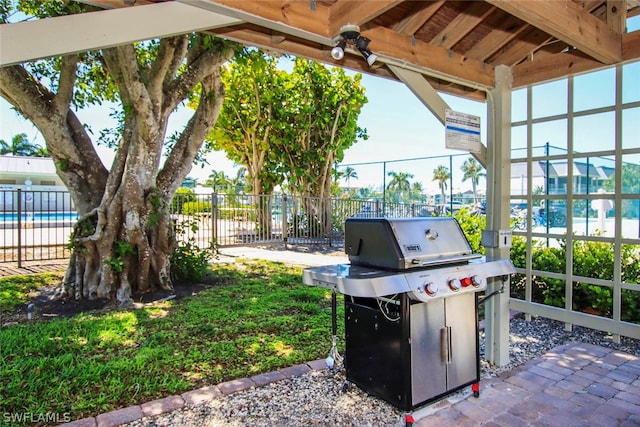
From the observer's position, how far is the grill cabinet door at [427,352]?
84.0 inches

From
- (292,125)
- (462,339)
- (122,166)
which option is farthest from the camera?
(292,125)

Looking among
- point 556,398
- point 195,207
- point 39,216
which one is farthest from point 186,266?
point 556,398

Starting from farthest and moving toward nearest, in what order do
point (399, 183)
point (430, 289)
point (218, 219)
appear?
point (399, 183)
point (218, 219)
point (430, 289)

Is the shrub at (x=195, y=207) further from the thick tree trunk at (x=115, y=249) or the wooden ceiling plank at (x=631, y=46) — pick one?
the wooden ceiling plank at (x=631, y=46)

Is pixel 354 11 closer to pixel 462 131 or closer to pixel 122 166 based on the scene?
pixel 462 131

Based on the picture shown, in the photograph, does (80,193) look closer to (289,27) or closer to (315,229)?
(289,27)

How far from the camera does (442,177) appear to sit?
468 inches

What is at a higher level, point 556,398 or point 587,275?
point 587,275

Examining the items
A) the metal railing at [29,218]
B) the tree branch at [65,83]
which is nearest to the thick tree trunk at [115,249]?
the tree branch at [65,83]

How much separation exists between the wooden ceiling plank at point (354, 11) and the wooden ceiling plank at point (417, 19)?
0.61m

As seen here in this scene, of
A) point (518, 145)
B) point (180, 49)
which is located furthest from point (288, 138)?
point (518, 145)

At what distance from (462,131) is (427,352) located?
1.63m

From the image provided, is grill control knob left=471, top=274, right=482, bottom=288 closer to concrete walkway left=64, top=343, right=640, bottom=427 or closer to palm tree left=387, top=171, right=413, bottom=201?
concrete walkway left=64, top=343, right=640, bottom=427

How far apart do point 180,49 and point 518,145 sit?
4.17m
